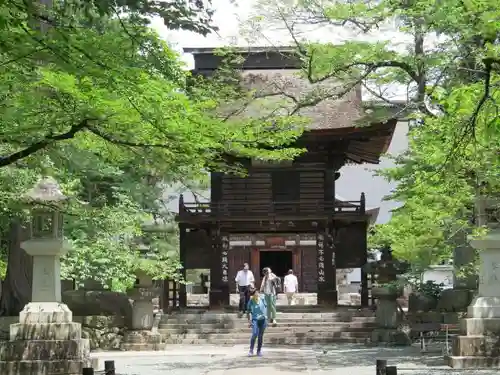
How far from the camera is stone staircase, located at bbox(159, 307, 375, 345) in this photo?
70.2 feet

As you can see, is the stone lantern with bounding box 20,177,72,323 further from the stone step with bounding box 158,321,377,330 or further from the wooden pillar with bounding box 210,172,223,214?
the wooden pillar with bounding box 210,172,223,214

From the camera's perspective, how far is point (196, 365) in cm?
1452

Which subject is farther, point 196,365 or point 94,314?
point 94,314

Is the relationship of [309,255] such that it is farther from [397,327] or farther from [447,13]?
[447,13]

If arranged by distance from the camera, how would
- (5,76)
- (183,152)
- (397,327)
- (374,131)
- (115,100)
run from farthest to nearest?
(374,131)
(397,327)
(183,152)
(115,100)
(5,76)

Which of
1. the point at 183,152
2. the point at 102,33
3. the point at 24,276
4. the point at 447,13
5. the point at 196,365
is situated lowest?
the point at 196,365

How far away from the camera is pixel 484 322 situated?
13.1 m

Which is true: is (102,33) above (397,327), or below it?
above

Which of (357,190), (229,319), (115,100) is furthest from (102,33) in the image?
(357,190)

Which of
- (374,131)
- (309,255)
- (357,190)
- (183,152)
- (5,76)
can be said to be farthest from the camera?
(357,190)

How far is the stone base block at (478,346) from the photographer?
42.3ft

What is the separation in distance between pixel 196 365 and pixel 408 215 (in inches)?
291

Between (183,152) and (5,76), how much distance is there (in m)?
2.62

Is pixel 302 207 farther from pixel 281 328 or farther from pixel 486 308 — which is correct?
pixel 486 308
